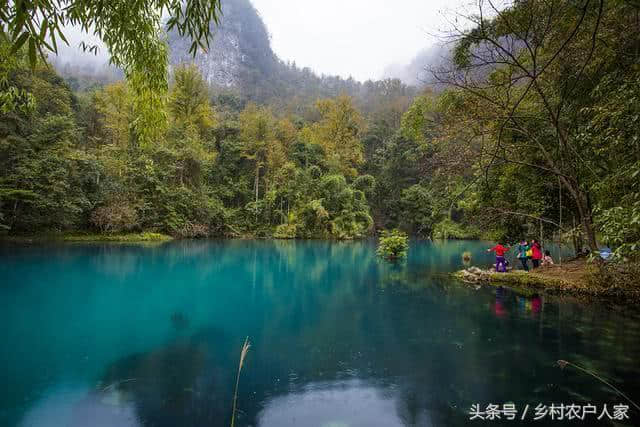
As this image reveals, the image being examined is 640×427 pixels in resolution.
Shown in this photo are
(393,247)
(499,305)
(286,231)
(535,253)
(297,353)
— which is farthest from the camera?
(286,231)

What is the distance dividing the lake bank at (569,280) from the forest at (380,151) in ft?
2.72

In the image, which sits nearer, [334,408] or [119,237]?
[334,408]

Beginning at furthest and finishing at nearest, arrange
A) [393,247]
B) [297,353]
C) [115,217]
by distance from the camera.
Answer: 1. [115,217]
2. [393,247]
3. [297,353]

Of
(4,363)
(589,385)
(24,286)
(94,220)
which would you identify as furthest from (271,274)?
(94,220)

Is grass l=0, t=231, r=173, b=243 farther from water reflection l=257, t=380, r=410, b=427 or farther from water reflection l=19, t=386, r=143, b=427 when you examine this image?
water reflection l=257, t=380, r=410, b=427

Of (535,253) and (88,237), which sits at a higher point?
(535,253)

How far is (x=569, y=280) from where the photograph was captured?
912 cm

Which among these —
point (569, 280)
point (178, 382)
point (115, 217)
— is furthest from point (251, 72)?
point (178, 382)

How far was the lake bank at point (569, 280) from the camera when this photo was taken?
7.97 metres

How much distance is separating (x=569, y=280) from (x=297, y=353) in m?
7.44

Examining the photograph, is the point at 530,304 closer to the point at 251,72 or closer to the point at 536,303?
the point at 536,303

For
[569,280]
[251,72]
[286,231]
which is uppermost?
[251,72]

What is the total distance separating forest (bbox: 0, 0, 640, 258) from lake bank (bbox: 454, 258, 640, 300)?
0.83 metres

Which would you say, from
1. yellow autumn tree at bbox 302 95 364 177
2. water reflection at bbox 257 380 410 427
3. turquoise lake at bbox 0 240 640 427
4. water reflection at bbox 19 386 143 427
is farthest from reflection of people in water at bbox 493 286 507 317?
yellow autumn tree at bbox 302 95 364 177
